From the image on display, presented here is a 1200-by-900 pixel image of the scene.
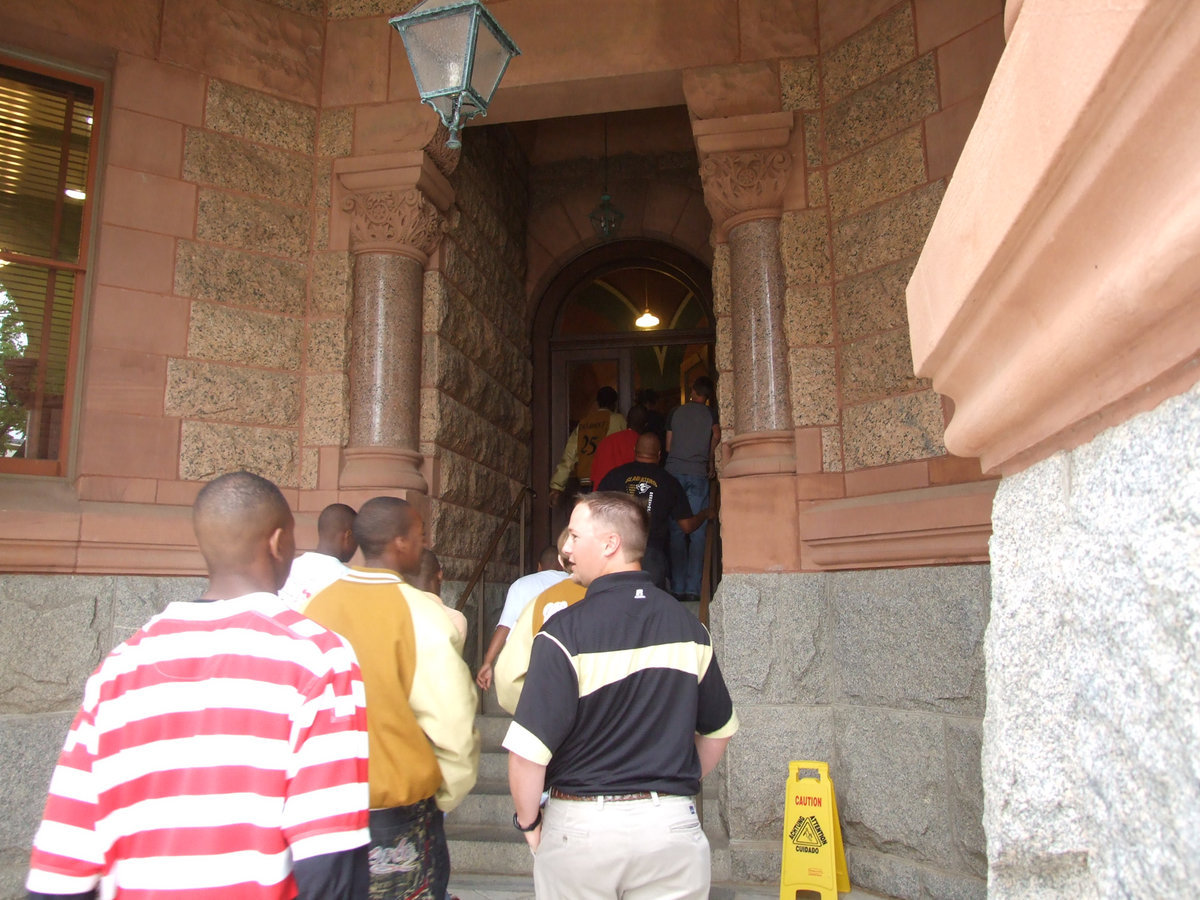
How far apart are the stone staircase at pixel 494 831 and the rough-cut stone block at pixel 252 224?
11.2 feet

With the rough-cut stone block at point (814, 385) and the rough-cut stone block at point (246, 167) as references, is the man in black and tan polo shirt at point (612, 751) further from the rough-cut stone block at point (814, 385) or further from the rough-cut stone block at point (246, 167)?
the rough-cut stone block at point (246, 167)

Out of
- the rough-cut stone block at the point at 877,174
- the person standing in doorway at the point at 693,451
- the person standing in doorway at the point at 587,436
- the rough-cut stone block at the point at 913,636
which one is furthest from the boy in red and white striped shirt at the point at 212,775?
the person standing in doorway at the point at 587,436

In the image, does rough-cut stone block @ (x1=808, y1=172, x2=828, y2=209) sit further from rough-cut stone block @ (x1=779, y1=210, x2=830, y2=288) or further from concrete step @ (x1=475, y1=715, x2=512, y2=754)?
concrete step @ (x1=475, y1=715, x2=512, y2=754)

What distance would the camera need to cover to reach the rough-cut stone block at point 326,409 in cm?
607

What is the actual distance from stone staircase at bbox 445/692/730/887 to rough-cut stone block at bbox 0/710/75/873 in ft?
6.86

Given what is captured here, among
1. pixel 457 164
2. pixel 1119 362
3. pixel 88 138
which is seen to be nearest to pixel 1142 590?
pixel 1119 362

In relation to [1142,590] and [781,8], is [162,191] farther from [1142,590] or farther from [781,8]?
[1142,590]

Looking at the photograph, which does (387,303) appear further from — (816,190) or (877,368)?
(877,368)

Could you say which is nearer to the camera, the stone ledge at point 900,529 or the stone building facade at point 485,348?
the stone ledge at point 900,529

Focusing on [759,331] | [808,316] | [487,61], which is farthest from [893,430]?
[487,61]

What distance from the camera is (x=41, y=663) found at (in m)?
4.86

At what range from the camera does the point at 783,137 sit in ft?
19.1

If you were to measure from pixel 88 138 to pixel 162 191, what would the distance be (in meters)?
0.58

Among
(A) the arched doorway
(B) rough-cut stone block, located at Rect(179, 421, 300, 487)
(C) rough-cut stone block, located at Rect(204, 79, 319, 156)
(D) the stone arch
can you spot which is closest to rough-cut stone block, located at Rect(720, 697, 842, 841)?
(B) rough-cut stone block, located at Rect(179, 421, 300, 487)
